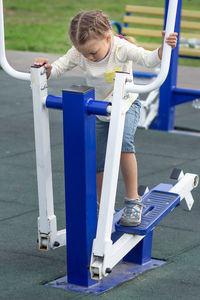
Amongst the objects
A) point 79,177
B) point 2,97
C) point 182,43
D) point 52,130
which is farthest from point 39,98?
point 182,43

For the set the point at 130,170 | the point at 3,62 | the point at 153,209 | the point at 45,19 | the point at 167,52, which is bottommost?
the point at 45,19

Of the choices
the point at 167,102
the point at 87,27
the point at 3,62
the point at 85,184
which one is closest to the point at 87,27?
the point at 87,27

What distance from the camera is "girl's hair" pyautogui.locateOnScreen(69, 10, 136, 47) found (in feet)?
9.64

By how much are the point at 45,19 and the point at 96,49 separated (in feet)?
42.5

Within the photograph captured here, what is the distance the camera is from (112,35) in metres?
3.10

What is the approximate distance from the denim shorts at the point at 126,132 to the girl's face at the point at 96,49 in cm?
34

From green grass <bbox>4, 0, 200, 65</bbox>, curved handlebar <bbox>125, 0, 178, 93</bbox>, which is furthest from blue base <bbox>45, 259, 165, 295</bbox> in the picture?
green grass <bbox>4, 0, 200, 65</bbox>

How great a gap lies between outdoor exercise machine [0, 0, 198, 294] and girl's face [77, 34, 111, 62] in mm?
204

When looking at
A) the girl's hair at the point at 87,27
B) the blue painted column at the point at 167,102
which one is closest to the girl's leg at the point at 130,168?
the girl's hair at the point at 87,27

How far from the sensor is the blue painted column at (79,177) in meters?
2.84

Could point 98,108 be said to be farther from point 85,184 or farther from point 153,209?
point 153,209

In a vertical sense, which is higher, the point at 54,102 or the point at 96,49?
the point at 96,49

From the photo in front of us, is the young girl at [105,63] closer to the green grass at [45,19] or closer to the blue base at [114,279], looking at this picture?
the blue base at [114,279]

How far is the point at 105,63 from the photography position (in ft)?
10.3
